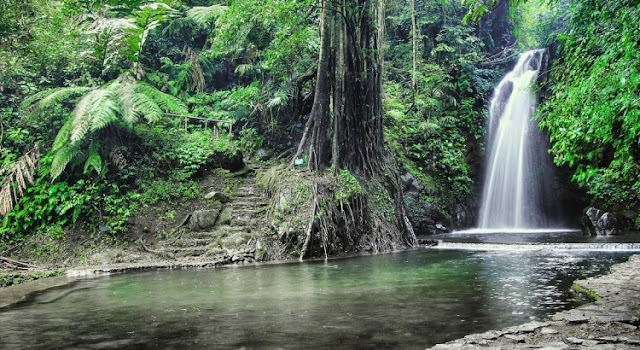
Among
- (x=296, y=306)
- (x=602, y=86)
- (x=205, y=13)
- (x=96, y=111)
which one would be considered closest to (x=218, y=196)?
(x=96, y=111)

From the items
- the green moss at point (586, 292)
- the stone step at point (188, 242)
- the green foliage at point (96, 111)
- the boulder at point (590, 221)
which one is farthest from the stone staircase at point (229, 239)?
the boulder at point (590, 221)

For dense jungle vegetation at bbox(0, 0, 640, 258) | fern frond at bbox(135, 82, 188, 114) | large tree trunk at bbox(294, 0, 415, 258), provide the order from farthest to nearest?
fern frond at bbox(135, 82, 188, 114) < large tree trunk at bbox(294, 0, 415, 258) < dense jungle vegetation at bbox(0, 0, 640, 258)

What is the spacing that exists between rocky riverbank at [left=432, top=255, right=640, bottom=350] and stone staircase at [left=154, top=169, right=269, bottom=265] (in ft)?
23.4

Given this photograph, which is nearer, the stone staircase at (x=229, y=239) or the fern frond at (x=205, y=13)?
the stone staircase at (x=229, y=239)

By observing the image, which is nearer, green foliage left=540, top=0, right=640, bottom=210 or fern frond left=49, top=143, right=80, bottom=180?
green foliage left=540, top=0, right=640, bottom=210

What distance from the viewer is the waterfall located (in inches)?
770

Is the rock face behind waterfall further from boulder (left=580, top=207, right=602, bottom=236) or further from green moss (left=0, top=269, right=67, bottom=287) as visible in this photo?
green moss (left=0, top=269, right=67, bottom=287)

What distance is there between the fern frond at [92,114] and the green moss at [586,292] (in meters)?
9.50

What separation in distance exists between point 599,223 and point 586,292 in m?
11.2

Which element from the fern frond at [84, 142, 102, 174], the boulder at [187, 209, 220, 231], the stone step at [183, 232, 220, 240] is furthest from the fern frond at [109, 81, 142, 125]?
the stone step at [183, 232, 220, 240]

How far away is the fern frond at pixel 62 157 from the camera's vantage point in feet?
35.6

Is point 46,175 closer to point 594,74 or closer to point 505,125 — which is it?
point 594,74

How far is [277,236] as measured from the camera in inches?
436

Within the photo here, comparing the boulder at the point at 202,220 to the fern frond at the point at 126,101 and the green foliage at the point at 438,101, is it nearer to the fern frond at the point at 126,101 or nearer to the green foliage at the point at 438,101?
the fern frond at the point at 126,101
